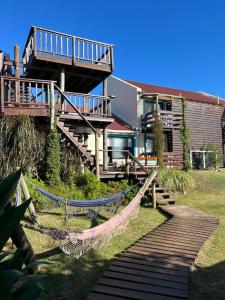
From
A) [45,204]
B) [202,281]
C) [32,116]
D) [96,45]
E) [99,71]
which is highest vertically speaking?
[96,45]

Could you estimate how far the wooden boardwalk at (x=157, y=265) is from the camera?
420 cm

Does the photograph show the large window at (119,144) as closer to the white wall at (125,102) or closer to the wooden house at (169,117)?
the wooden house at (169,117)

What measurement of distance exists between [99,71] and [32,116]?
4.55 m

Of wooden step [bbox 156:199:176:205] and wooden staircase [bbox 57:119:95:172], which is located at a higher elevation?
wooden staircase [bbox 57:119:95:172]

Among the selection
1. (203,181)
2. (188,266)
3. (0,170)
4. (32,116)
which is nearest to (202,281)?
(188,266)

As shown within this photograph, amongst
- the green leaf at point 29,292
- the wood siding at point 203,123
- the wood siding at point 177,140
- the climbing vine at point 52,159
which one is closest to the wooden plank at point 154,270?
the green leaf at point 29,292

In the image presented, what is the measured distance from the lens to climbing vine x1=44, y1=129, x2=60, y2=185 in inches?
417

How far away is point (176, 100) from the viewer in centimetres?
2147

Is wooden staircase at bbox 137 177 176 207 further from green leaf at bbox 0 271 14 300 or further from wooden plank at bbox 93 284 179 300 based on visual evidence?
green leaf at bbox 0 271 14 300

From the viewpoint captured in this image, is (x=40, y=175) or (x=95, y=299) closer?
(x=95, y=299)

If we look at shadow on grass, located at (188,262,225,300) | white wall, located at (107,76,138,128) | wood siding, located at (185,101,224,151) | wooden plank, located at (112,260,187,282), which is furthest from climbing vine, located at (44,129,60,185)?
wood siding, located at (185,101,224,151)

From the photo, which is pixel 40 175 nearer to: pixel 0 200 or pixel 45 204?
pixel 45 204

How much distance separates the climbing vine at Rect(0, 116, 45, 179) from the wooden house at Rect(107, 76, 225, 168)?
9.64m

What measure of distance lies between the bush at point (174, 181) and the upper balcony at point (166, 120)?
624cm
